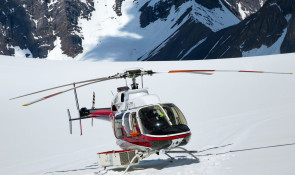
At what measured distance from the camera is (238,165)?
10.2 m

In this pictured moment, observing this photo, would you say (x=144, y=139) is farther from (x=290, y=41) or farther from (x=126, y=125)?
(x=290, y=41)

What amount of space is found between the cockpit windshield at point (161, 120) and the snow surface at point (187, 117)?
106 cm

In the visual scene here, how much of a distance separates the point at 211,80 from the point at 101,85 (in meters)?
8.93

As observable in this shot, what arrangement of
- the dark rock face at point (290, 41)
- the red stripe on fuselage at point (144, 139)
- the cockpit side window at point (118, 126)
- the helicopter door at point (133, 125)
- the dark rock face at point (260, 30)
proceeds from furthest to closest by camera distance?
the dark rock face at point (260, 30) < the dark rock face at point (290, 41) < the cockpit side window at point (118, 126) < the helicopter door at point (133, 125) < the red stripe on fuselage at point (144, 139)

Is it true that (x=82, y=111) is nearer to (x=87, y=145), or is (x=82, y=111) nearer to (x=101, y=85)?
(x=87, y=145)

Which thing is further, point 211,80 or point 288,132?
point 211,80

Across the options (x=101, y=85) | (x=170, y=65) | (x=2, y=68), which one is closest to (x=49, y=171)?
(x=101, y=85)

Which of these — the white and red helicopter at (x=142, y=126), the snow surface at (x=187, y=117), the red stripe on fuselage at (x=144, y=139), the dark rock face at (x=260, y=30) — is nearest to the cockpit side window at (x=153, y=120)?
the white and red helicopter at (x=142, y=126)

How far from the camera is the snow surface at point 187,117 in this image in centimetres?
1181

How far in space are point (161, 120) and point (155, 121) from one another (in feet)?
0.59

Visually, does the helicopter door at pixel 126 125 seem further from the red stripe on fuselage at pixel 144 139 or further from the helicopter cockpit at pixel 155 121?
the red stripe on fuselage at pixel 144 139

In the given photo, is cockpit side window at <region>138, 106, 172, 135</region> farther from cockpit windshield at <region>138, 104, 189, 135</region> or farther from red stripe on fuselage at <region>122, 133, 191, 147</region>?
red stripe on fuselage at <region>122, 133, 191, 147</region>

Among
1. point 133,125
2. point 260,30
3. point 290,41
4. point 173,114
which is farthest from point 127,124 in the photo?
point 260,30

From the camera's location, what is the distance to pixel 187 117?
2619 centimetres
